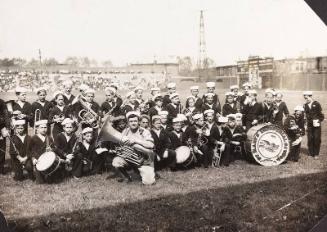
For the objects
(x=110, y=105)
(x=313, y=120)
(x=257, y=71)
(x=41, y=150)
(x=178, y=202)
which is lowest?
(x=178, y=202)

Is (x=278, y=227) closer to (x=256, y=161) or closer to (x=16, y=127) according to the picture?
(x=256, y=161)

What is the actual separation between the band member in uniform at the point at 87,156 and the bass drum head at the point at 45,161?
357 millimetres

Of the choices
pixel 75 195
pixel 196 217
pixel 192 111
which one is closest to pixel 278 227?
pixel 196 217

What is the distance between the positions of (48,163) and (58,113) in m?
0.96

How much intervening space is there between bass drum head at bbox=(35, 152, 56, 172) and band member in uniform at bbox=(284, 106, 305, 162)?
343 cm

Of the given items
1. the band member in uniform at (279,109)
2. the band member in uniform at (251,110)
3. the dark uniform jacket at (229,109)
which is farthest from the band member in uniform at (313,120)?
the dark uniform jacket at (229,109)

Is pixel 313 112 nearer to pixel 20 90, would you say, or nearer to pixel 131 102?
pixel 131 102

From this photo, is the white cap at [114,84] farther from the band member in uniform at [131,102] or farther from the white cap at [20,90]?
the white cap at [20,90]

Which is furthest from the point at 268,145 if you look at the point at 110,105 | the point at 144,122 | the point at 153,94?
the point at 110,105

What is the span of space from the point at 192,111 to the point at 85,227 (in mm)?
3017

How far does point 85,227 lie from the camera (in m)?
3.91

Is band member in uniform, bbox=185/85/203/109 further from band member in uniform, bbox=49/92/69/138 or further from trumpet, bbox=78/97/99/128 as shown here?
band member in uniform, bbox=49/92/69/138

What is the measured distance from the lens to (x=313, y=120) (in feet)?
19.5

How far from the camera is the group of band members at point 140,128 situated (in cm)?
512
